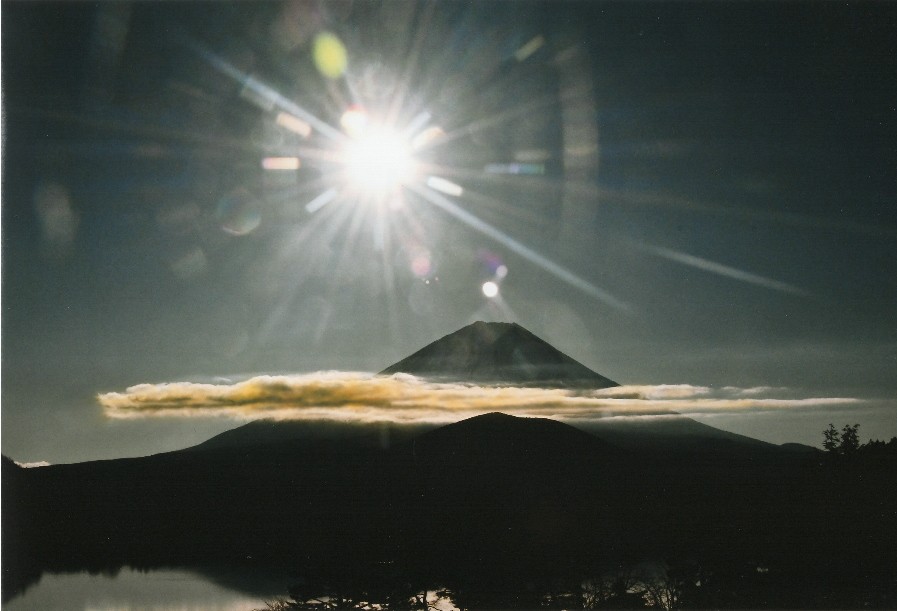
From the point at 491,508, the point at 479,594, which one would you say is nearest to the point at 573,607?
the point at 479,594

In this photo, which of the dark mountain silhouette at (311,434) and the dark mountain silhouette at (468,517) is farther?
the dark mountain silhouette at (311,434)

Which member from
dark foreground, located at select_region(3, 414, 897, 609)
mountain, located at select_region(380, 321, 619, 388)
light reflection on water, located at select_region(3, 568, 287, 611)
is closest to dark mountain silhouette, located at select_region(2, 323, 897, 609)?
dark foreground, located at select_region(3, 414, 897, 609)

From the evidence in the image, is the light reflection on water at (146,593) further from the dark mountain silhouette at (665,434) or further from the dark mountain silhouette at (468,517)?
the dark mountain silhouette at (665,434)

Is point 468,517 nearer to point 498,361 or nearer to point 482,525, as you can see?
point 482,525

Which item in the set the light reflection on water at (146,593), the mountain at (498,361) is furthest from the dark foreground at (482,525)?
the mountain at (498,361)

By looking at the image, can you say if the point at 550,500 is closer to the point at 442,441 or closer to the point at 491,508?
the point at 491,508

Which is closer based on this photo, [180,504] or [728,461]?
[180,504]

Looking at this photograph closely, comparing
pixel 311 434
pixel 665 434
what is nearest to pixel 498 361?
pixel 665 434

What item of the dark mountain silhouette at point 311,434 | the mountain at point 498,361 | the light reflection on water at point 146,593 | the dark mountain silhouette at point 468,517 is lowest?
the light reflection on water at point 146,593
